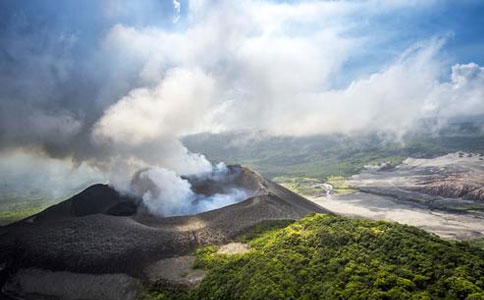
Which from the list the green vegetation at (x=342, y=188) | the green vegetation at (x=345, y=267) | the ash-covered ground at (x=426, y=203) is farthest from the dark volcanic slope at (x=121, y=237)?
the green vegetation at (x=342, y=188)

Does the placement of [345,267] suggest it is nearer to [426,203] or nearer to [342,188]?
[426,203]

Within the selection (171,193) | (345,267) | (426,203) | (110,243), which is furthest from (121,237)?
(426,203)

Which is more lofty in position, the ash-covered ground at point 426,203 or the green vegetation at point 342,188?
the green vegetation at point 342,188

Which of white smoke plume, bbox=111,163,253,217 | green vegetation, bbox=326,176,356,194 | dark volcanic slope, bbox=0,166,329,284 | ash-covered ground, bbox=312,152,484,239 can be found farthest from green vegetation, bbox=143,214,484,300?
green vegetation, bbox=326,176,356,194

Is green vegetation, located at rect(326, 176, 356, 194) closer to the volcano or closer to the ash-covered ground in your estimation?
the ash-covered ground

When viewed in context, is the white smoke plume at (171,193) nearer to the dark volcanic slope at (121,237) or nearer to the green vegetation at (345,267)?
the dark volcanic slope at (121,237)

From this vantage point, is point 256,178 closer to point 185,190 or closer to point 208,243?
point 185,190

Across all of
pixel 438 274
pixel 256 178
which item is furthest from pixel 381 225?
pixel 256 178
